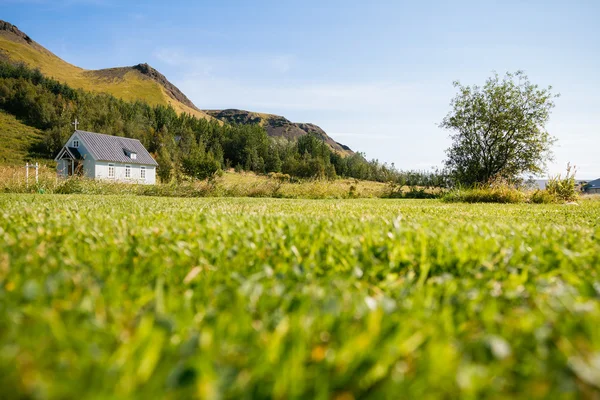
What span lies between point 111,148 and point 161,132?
35.8 metres

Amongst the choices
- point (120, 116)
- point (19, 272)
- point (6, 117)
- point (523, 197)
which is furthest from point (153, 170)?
point (19, 272)

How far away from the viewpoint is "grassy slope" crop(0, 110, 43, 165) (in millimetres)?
56519

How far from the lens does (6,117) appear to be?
233 feet

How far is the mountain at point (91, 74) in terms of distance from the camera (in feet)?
489

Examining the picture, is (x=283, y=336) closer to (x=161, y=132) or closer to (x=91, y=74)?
(x=161, y=132)

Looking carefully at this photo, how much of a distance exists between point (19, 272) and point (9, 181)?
67.7 feet

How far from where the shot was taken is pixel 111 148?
47.3 metres

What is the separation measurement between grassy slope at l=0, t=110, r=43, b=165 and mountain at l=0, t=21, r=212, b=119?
77637mm

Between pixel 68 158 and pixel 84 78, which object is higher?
pixel 84 78

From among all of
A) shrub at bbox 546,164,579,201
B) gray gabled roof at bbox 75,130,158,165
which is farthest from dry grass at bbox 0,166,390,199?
gray gabled roof at bbox 75,130,158,165

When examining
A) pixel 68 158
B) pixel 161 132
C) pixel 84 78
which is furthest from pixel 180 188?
pixel 84 78

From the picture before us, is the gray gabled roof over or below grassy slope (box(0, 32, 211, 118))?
below

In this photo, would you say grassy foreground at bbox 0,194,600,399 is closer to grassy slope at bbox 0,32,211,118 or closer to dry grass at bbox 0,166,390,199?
dry grass at bbox 0,166,390,199

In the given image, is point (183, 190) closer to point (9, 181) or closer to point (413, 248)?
point (9, 181)
